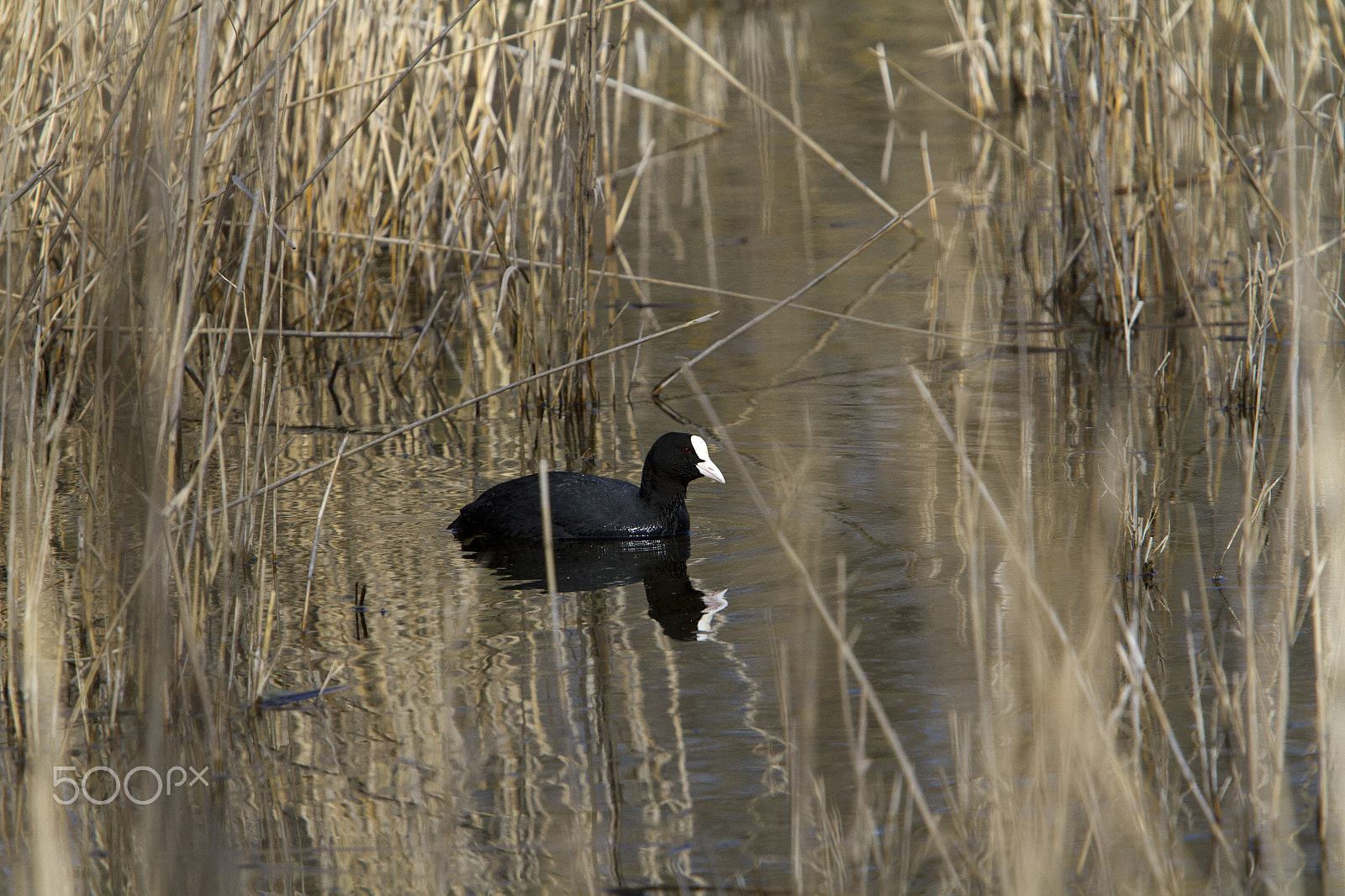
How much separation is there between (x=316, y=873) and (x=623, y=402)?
4.23m

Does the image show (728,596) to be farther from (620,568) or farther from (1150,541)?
(1150,541)

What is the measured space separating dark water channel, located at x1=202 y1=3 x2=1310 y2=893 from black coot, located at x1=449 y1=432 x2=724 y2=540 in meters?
0.10

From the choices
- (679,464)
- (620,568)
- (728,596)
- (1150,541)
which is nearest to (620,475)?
(679,464)

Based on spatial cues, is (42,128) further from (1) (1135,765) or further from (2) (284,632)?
(1) (1135,765)

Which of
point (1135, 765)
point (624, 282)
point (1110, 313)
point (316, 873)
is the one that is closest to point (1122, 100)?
point (1110, 313)

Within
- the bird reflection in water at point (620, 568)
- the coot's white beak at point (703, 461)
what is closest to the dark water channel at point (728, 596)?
the bird reflection in water at point (620, 568)

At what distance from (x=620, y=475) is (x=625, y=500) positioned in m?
0.64

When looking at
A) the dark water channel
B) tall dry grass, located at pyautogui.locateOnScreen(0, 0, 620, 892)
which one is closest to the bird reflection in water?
the dark water channel

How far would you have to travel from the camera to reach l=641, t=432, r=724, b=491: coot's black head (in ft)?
18.2

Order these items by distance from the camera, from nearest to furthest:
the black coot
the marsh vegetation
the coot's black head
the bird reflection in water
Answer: the marsh vegetation, the bird reflection in water, the black coot, the coot's black head

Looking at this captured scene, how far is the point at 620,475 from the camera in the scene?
241 inches

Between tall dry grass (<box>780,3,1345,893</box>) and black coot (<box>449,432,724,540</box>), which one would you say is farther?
black coot (<box>449,432,724,540</box>)

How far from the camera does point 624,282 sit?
9211mm

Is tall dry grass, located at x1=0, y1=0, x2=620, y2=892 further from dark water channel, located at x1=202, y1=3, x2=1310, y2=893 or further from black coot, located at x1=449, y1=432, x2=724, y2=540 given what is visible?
black coot, located at x1=449, y1=432, x2=724, y2=540
